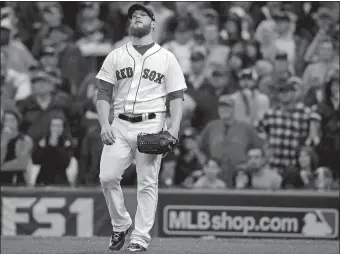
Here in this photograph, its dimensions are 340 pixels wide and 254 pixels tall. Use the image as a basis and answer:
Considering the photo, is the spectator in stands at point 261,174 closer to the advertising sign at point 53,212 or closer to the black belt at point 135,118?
the advertising sign at point 53,212

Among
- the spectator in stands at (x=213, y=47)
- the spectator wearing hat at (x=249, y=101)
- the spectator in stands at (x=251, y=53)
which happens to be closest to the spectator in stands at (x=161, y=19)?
the spectator in stands at (x=213, y=47)

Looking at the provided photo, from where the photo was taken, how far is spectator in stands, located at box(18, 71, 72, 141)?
1095 cm

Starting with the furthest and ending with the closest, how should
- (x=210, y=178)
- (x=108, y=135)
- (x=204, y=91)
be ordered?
(x=204, y=91) < (x=210, y=178) < (x=108, y=135)

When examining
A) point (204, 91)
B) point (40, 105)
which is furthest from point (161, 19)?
point (40, 105)

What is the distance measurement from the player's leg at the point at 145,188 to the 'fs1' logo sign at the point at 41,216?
4.18 meters

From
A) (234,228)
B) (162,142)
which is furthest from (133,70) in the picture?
(234,228)

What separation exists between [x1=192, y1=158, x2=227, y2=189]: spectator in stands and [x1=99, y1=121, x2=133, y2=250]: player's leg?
4.26 m

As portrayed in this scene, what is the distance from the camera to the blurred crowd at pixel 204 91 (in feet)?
35.0

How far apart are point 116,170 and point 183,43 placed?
607 centimetres

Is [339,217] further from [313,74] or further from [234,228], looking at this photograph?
[313,74]

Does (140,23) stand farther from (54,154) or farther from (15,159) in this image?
(15,159)

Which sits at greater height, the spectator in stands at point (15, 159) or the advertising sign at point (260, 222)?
the spectator in stands at point (15, 159)

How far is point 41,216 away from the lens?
10.3m

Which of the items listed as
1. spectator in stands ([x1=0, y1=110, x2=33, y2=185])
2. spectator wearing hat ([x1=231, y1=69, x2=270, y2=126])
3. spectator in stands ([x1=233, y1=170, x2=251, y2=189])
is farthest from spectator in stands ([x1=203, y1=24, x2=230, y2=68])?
spectator in stands ([x1=0, y1=110, x2=33, y2=185])
